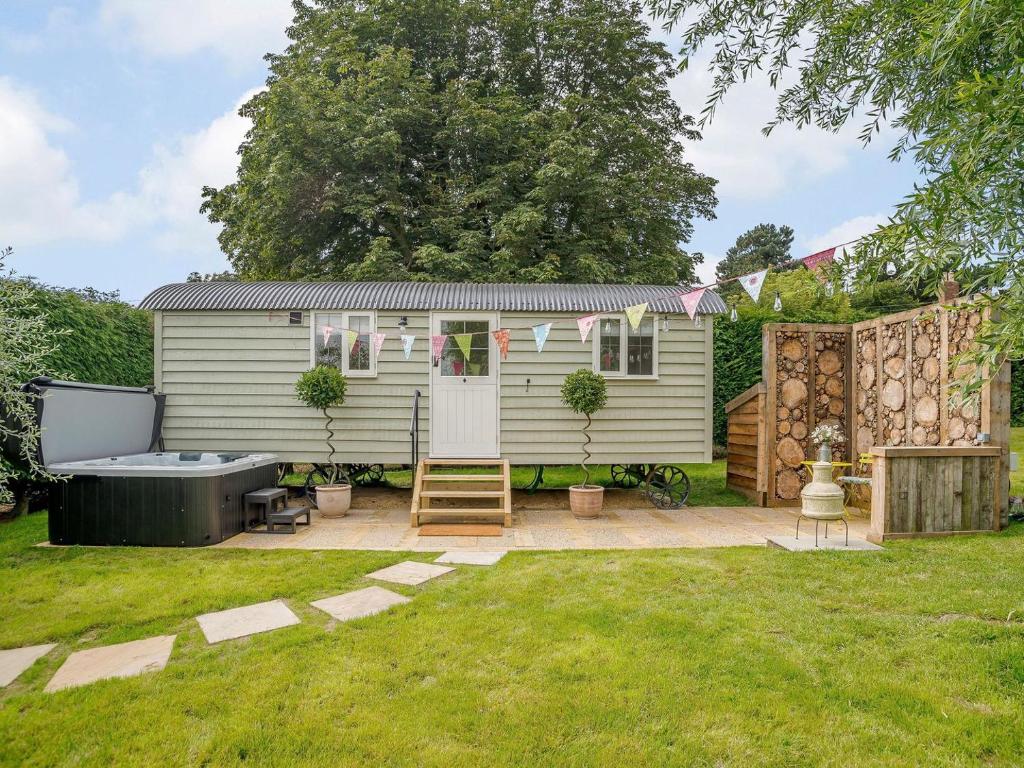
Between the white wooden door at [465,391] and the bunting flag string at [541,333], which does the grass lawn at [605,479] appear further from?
the bunting flag string at [541,333]

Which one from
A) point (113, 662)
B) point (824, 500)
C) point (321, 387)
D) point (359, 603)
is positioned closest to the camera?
point (113, 662)

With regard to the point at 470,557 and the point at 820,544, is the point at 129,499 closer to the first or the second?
the point at 470,557

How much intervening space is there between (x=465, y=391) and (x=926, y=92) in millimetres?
5101

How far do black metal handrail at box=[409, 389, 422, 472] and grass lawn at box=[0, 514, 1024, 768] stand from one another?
98.8 inches

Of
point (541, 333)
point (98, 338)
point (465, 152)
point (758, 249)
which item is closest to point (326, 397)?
point (541, 333)

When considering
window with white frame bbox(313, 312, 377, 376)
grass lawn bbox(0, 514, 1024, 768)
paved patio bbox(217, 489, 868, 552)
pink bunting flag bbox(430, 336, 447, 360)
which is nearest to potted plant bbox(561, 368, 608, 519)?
paved patio bbox(217, 489, 868, 552)

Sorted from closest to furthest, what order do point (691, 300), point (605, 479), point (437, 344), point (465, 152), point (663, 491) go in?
1. point (691, 300)
2. point (437, 344)
3. point (663, 491)
4. point (605, 479)
5. point (465, 152)

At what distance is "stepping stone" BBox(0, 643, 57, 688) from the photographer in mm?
2682

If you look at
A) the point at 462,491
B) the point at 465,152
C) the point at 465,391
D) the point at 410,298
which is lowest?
the point at 462,491

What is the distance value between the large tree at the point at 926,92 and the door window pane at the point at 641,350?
3251 millimetres

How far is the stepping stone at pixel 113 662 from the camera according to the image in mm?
2637

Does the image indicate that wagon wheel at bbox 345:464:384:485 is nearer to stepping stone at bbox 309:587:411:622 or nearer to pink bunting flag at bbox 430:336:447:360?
pink bunting flag at bbox 430:336:447:360

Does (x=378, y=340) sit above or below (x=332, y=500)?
above

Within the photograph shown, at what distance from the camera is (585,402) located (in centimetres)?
660
